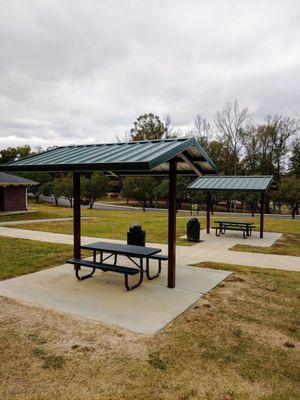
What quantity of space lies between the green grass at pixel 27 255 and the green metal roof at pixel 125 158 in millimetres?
2455

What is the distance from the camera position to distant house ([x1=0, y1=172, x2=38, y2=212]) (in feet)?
75.4

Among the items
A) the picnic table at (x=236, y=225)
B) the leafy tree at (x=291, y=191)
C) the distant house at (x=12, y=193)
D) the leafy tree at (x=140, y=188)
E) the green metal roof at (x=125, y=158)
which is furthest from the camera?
the leafy tree at (x=140, y=188)

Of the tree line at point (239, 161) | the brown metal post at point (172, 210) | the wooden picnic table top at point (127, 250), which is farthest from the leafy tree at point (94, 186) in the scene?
the brown metal post at point (172, 210)

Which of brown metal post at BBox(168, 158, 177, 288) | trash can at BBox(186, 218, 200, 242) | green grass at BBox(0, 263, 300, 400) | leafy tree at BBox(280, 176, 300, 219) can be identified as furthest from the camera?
leafy tree at BBox(280, 176, 300, 219)

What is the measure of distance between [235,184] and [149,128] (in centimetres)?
4062

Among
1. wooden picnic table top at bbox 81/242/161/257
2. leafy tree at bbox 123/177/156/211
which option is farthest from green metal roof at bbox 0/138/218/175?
leafy tree at bbox 123/177/156/211

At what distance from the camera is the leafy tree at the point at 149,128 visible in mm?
53219

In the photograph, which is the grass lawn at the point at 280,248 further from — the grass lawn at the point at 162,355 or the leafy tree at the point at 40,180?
the leafy tree at the point at 40,180

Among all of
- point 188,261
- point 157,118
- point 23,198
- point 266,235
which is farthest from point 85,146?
point 157,118

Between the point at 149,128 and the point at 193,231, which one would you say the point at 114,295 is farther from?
the point at 149,128

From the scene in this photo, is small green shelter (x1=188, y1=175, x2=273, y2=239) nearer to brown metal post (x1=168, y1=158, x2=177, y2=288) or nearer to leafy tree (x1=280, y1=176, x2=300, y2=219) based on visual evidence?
brown metal post (x1=168, y1=158, x2=177, y2=288)

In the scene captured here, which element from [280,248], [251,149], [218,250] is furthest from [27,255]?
[251,149]

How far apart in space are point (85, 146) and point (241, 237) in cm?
907

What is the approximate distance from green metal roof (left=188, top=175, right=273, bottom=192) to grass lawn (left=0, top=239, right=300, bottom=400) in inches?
336
